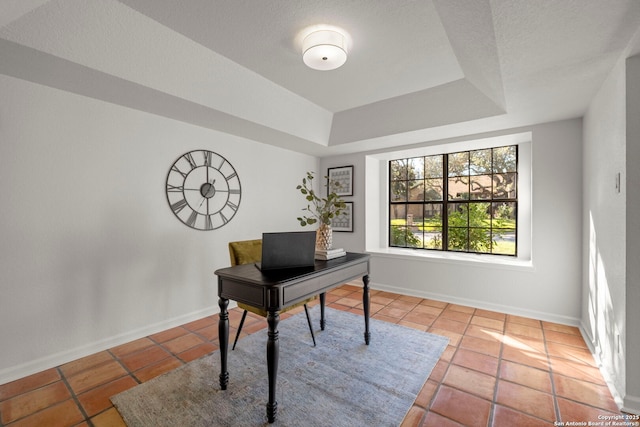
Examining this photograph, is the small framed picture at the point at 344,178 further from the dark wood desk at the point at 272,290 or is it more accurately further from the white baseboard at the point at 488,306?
the dark wood desk at the point at 272,290

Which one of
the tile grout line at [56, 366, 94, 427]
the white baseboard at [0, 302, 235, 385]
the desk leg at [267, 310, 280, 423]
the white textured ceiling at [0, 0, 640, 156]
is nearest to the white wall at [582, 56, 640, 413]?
the white textured ceiling at [0, 0, 640, 156]

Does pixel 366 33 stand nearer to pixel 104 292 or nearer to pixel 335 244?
pixel 104 292

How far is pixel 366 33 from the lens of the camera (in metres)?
2.05

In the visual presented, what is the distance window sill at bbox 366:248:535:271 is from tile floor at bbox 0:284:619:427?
2.00 ft

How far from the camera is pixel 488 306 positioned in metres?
3.45

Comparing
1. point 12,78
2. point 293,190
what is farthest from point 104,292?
point 293,190

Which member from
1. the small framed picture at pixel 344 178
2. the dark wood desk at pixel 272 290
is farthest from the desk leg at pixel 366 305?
the small framed picture at pixel 344 178

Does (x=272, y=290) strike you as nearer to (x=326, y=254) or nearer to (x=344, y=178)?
(x=326, y=254)

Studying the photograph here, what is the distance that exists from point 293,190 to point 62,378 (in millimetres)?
3152

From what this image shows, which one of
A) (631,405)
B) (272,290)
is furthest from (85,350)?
(631,405)

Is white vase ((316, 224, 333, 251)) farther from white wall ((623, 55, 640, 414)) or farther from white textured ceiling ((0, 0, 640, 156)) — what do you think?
white wall ((623, 55, 640, 414))

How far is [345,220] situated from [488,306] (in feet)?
7.44

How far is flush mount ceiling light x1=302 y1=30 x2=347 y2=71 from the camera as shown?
6.50 ft

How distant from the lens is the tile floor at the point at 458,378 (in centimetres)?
170
